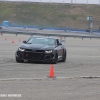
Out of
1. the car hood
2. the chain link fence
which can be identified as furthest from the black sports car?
the chain link fence

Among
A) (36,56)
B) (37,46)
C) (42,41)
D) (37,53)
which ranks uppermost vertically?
(42,41)

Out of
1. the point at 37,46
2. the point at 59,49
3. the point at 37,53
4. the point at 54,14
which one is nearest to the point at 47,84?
the point at 37,53

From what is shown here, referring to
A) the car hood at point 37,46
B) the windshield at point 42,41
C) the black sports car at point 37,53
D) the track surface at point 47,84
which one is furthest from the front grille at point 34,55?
the track surface at point 47,84

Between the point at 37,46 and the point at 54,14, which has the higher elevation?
the point at 37,46

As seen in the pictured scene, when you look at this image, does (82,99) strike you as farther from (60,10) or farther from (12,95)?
(60,10)

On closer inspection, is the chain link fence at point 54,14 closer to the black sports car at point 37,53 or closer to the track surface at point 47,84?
the black sports car at point 37,53

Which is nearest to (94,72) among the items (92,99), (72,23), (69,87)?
(69,87)

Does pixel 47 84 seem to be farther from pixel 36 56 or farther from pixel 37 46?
pixel 37 46

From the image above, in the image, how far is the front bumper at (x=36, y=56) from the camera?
22.1 m

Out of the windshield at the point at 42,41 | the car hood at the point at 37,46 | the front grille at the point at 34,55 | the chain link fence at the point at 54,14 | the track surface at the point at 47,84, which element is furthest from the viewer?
the chain link fence at the point at 54,14

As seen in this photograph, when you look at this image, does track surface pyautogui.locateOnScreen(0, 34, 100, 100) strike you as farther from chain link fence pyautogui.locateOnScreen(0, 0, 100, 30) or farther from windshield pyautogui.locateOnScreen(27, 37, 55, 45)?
chain link fence pyautogui.locateOnScreen(0, 0, 100, 30)

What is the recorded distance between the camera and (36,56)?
22172 mm

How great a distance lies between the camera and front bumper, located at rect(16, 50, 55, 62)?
72.6 feet

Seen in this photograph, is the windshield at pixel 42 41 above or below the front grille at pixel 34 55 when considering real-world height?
above
